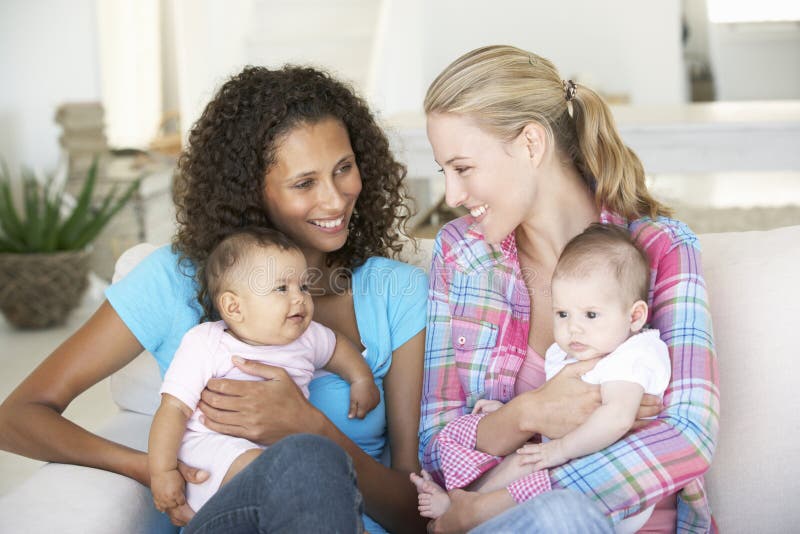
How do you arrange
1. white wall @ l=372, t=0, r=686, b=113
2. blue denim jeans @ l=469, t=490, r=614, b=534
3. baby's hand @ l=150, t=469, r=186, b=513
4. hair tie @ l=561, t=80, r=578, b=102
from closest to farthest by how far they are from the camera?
blue denim jeans @ l=469, t=490, r=614, b=534 < baby's hand @ l=150, t=469, r=186, b=513 < hair tie @ l=561, t=80, r=578, b=102 < white wall @ l=372, t=0, r=686, b=113

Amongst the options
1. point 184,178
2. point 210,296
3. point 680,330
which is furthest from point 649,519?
point 184,178

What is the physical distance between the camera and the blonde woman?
4.99ft

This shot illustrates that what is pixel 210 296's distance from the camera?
5.81ft

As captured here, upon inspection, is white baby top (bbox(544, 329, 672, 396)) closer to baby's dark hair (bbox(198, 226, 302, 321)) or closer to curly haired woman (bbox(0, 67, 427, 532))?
curly haired woman (bbox(0, 67, 427, 532))

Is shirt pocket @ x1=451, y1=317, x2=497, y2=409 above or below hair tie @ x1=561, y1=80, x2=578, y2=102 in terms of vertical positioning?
below

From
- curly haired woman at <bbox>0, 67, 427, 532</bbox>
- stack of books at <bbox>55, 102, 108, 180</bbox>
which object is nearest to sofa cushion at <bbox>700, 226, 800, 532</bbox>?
curly haired woman at <bbox>0, 67, 427, 532</bbox>

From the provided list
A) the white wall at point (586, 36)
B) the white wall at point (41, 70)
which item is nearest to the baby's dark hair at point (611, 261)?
the white wall at point (41, 70)

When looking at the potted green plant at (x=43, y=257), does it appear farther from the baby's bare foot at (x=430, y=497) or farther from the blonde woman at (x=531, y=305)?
the baby's bare foot at (x=430, y=497)

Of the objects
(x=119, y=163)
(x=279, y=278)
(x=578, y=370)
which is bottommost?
(x=119, y=163)

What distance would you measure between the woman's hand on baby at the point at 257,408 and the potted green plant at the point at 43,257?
9.37 feet

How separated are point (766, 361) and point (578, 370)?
0.40 m

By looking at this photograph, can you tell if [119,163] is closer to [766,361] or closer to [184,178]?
[184,178]

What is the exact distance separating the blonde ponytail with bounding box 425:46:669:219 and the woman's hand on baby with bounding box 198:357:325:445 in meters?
0.58

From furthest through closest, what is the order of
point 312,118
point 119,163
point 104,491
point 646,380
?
1. point 119,163
2. point 312,118
3. point 104,491
4. point 646,380
